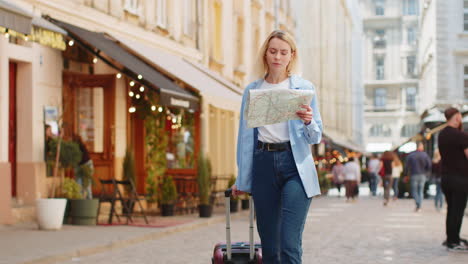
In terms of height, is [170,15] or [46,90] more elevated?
[170,15]

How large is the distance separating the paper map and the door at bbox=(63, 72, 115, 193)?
12238 millimetres

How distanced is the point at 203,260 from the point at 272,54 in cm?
542

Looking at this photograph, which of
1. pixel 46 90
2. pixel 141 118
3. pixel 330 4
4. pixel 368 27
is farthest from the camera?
pixel 368 27

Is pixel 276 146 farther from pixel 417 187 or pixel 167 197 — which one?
pixel 417 187

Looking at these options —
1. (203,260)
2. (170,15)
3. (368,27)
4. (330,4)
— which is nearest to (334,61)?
(330,4)

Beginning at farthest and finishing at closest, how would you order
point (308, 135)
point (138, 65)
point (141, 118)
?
1. point (141, 118)
2. point (138, 65)
3. point (308, 135)

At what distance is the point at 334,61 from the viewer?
224 feet

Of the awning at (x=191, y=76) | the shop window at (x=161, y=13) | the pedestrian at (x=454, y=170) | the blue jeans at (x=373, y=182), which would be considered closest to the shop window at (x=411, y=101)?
the blue jeans at (x=373, y=182)

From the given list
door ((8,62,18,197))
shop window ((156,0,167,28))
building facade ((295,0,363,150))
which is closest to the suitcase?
door ((8,62,18,197))

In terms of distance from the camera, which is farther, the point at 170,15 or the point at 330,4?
the point at 330,4

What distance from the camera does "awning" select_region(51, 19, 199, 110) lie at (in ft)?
51.6

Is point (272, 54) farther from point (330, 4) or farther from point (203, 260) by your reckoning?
point (330, 4)

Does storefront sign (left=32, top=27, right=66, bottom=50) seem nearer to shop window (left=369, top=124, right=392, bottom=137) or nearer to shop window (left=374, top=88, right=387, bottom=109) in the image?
shop window (left=369, top=124, right=392, bottom=137)

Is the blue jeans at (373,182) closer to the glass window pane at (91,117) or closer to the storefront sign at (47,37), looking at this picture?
the glass window pane at (91,117)
